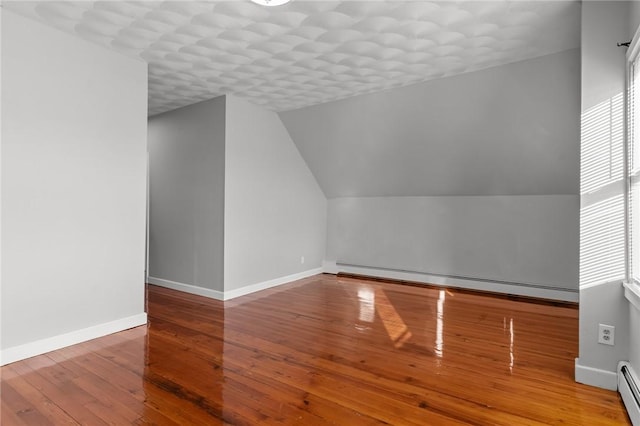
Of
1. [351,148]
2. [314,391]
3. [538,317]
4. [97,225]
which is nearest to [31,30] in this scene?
[97,225]

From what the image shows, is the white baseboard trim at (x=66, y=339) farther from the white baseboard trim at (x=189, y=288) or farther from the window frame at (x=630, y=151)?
the window frame at (x=630, y=151)

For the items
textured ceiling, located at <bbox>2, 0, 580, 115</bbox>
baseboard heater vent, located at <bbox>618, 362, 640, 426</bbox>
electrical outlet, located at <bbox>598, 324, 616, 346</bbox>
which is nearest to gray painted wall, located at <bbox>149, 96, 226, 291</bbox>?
textured ceiling, located at <bbox>2, 0, 580, 115</bbox>

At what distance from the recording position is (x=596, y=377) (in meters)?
2.43

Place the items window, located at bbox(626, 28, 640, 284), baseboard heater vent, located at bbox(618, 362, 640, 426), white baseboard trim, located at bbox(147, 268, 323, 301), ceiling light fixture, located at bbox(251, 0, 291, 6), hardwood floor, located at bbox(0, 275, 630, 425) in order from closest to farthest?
baseboard heater vent, located at bbox(618, 362, 640, 426), hardwood floor, located at bbox(0, 275, 630, 425), window, located at bbox(626, 28, 640, 284), ceiling light fixture, located at bbox(251, 0, 291, 6), white baseboard trim, located at bbox(147, 268, 323, 301)

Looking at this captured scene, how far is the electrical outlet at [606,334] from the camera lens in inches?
94.3

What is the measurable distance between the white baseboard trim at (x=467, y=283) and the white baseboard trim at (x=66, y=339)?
3617 mm

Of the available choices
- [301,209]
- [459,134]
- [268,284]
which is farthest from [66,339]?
[459,134]

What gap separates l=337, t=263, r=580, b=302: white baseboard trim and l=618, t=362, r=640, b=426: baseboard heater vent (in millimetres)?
2630

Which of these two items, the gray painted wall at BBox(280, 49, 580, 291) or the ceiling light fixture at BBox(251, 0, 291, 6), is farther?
the gray painted wall at BBox(280, 49, 580, 291)

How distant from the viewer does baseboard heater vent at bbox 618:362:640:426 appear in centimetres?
196

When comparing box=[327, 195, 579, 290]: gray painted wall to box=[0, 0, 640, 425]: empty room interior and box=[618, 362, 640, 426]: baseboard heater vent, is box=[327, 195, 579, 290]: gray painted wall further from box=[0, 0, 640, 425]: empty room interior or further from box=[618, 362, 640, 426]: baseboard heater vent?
box=[618, 362, 640, 426]: baseboard heater vent

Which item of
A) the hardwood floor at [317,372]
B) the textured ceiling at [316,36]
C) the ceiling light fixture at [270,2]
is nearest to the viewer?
the hardwood floor at [317,372]

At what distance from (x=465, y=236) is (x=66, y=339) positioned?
499 centimetres

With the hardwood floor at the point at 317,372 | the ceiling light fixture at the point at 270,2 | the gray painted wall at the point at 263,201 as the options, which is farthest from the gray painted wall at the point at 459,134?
the ceiling light fixture at the point at 270,2
